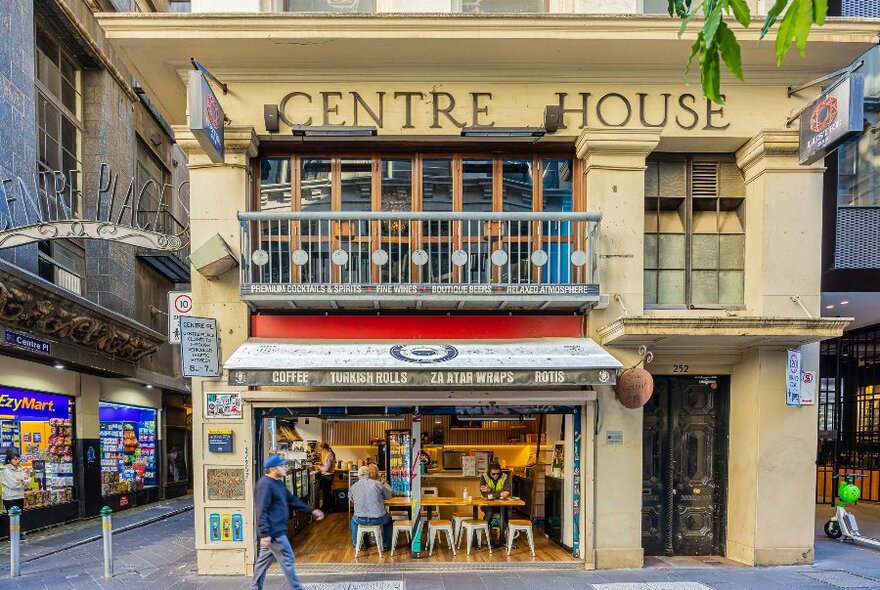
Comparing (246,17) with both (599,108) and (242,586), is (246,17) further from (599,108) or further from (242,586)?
(242,586)

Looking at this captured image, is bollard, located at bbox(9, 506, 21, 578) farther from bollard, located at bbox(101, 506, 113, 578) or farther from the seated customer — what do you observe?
the seated customer

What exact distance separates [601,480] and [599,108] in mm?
5576

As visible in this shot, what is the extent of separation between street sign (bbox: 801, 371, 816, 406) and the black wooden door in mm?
1111

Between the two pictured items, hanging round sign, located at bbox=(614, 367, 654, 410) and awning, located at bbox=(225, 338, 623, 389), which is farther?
hanging round sign, located at bbox=(614, 367, 654, 410)

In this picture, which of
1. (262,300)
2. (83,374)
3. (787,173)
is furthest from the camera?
(83,374)

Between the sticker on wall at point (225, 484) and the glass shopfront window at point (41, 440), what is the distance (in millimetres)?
6134

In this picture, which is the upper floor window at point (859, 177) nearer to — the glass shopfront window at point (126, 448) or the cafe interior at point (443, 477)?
the cafe interior at point (443, 477)

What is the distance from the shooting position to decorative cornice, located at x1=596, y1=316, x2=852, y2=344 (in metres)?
8.13

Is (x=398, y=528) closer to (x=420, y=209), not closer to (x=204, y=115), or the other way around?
(x=420, y=209)

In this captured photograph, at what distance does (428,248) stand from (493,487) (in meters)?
4.57

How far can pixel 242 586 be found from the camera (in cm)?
826

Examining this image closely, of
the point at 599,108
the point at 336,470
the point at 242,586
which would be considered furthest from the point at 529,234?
the point at 336,470

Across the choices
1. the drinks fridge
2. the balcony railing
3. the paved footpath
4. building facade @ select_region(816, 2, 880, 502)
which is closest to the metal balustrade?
the balcony railing

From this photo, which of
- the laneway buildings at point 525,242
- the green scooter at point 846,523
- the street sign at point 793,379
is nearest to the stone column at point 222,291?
the laneway buildings at point 525,242
